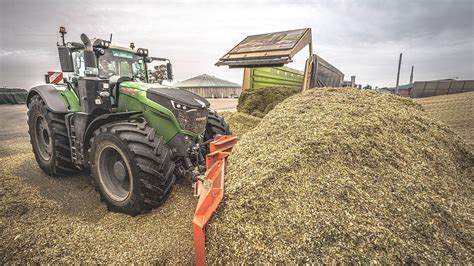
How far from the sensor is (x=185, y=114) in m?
3.07

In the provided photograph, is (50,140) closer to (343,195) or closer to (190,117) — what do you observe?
(190,117)

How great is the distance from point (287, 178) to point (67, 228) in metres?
2.22

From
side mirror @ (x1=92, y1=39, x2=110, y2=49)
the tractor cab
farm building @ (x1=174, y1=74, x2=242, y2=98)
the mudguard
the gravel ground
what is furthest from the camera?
farm building @ (x1=174, y1=74, x2=242, y2=98)

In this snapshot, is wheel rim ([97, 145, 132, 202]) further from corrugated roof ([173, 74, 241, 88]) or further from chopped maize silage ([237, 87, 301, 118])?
corrugated roof ([173, 74, 241, 88])

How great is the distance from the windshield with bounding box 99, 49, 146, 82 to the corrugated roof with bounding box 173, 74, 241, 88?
39.0m

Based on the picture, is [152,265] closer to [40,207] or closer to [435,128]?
[40,207]

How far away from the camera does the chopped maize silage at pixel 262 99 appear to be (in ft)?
22.9

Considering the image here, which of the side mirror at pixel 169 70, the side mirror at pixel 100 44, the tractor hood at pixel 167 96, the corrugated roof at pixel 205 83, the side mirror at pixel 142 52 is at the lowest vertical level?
the tractor hood at pixel 167 96

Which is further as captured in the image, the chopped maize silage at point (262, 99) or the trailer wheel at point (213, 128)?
the chopped maize silage at point (262, 99)

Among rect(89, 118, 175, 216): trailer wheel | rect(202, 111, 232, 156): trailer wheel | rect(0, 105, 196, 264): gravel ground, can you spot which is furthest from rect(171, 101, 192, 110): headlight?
rect(0, 105, 196, 264): gravel ground

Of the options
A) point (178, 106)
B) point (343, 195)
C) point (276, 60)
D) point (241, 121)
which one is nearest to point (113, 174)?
point (178, 106)

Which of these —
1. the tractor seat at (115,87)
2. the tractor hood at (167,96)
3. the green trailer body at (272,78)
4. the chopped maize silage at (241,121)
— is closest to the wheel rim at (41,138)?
the tractor seat at (115,87)

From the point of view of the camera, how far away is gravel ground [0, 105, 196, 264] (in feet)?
7.13

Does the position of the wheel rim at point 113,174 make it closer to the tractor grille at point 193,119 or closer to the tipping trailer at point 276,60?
the tractor grille at point 193,119
